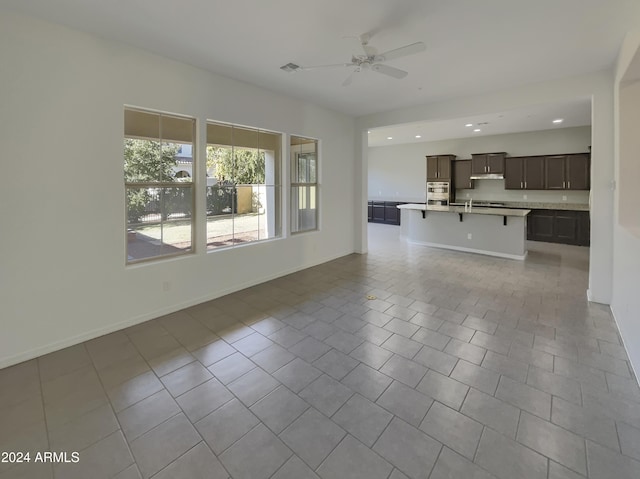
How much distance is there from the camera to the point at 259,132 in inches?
189

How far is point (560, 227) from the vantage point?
7.71 m

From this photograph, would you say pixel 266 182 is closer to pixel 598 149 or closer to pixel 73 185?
pixel 73 185

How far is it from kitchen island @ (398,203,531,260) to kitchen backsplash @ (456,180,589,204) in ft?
7.79

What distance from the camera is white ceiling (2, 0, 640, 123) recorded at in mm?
2549

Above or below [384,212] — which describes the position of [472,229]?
below

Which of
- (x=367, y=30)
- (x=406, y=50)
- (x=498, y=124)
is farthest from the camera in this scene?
(x=498, y=124)

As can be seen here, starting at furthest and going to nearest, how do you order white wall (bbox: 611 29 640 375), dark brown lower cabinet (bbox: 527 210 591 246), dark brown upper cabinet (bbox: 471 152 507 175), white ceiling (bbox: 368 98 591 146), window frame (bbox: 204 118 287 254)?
1. dark brown upper cabinet (bbox: 471 152 507 175)
2. dark brown lower cabinet (bbox: 527 210 591 246)
3. white ceiling (bbox: 368 98 591 146)
4. window frame (bbox: 204 118 287 254)
5. white wall (bbox: 611 29 640 375)

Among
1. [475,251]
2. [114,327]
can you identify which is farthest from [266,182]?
[475,251]

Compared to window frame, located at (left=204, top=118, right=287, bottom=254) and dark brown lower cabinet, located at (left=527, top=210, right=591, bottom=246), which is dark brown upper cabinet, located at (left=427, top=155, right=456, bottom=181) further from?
window frame, located at (left=204, top=118, right=287, bottom=254)

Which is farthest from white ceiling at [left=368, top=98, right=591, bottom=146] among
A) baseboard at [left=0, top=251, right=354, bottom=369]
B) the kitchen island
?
baseboard at [left=0, top=251, right=354, bottom=369]

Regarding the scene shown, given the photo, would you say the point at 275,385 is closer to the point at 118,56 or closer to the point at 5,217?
the point at 5,217

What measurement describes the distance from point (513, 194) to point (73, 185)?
31.5 ft

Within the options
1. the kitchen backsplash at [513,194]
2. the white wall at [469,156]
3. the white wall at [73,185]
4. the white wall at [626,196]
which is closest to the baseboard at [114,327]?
the white wall at [73,185]

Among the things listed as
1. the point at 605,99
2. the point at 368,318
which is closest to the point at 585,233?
the point at 605,99
